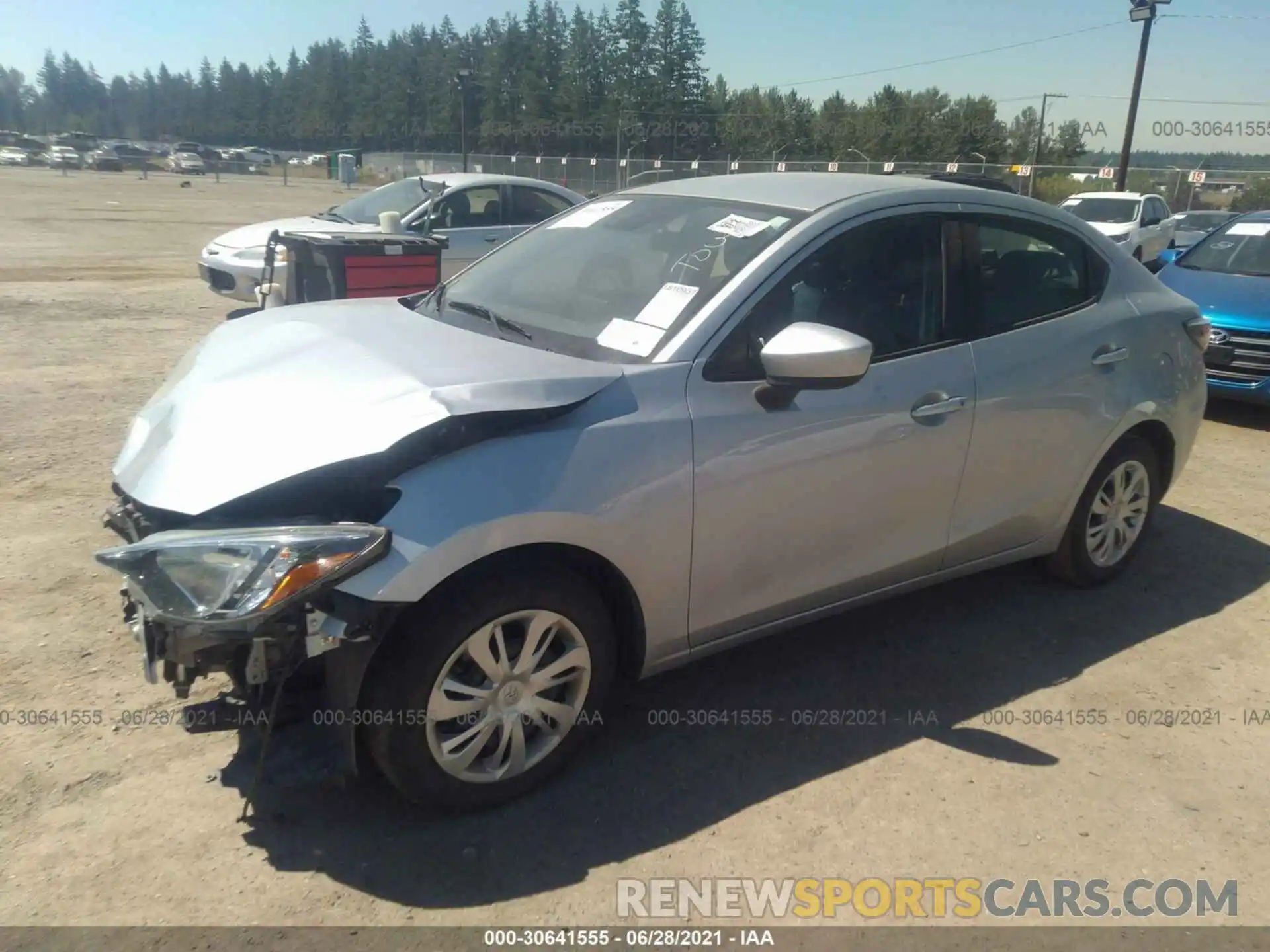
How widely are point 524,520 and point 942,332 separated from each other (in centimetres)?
186

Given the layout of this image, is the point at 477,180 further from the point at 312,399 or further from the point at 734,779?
the point at 734,779

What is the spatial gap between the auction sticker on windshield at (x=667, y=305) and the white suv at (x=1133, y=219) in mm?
15046

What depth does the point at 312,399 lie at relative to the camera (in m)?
2.80

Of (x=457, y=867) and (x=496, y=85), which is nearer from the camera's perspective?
(x=457, y=867)

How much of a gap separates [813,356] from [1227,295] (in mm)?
6947

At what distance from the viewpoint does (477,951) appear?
2383 mm

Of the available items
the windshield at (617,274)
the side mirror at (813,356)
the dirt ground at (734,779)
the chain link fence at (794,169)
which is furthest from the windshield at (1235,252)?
the side mirror at (813,356)

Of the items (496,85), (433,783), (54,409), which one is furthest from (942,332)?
(496,85)

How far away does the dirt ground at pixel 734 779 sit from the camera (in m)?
2.59

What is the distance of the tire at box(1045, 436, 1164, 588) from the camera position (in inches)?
169

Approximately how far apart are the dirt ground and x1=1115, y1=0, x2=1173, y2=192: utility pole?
67.2 feet

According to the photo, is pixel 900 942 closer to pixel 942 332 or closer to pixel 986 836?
pixel 986 836

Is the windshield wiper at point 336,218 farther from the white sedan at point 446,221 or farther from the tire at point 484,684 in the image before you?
the tire at point 484,684

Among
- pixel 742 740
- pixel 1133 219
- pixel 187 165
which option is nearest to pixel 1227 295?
pixel 742 740
